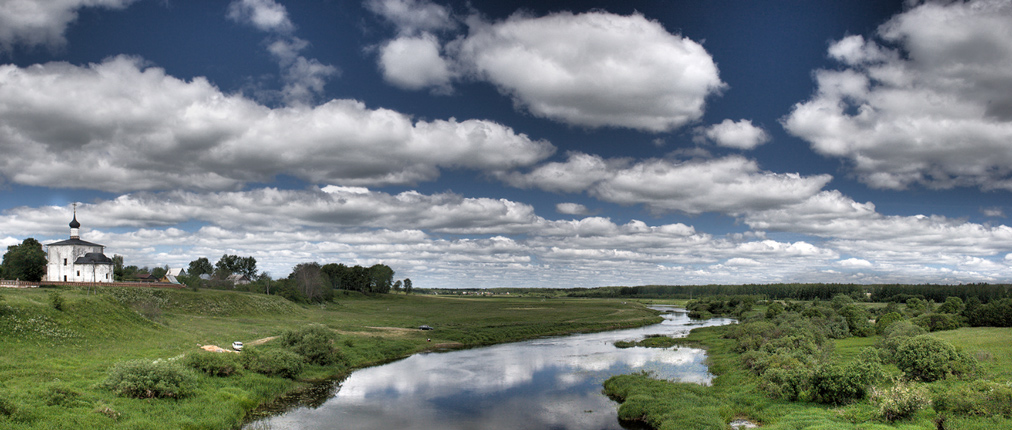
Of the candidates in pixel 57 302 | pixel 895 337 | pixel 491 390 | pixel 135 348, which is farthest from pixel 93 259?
pixel 895 337

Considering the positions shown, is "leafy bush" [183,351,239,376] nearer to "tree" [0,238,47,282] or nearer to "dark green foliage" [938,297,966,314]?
"tree" [0,238,47,282]

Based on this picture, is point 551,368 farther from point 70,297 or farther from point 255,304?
point 255,304

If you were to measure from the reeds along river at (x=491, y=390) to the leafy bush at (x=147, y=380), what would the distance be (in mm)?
5689

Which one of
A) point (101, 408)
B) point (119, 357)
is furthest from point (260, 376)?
point (101, 408)

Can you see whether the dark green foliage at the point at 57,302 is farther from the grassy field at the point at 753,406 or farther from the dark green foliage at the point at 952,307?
the dark green foliage at the point at 952,307

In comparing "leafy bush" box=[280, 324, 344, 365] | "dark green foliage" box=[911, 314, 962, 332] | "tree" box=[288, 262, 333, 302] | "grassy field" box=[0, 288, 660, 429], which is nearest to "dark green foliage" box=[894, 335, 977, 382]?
"dark green foliage" box=[911, 314, 962, 332]

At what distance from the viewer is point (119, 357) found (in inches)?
1639

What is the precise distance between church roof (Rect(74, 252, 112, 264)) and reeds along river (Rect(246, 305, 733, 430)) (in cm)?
6125

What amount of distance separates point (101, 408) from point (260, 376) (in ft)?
53.4

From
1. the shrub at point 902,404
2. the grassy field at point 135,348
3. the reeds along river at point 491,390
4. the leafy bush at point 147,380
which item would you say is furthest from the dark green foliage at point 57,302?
the shrub at point 902,404

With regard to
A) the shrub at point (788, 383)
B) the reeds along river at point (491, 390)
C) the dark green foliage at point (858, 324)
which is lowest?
the reeds along river at point (491, 390)

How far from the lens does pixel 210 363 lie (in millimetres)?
41500

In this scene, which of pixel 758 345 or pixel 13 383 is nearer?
pixel 13 383

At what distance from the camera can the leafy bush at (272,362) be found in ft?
151
